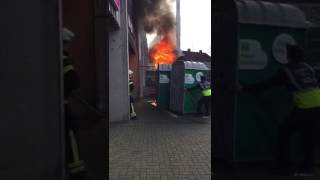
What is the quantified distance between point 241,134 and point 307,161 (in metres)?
0.82

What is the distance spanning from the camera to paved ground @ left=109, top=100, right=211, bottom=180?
6.32 meters

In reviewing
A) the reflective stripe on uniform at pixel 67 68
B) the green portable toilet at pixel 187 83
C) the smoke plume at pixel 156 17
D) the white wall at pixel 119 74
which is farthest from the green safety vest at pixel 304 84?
the smoke plume at pixel 156 17

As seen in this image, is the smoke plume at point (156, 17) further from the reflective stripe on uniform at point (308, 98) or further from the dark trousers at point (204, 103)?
the reflective stripe on uniform at point (308, 98)

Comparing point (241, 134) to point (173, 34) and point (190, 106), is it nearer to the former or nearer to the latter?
point (190, 106)

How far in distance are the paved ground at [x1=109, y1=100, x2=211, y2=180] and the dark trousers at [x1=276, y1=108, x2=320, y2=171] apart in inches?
40.6

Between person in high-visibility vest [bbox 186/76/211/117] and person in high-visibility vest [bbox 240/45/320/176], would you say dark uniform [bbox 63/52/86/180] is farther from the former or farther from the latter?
person in high-visibility vest [bbox 186/76/211/117]

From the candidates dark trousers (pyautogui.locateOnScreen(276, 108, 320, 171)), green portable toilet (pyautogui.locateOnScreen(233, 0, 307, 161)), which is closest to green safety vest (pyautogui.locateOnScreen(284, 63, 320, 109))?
dark trousers (pyautogui.locateOnScreen(276, 108, 320, 171))

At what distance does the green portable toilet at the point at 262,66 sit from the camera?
5641 mm

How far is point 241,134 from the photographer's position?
5.86m

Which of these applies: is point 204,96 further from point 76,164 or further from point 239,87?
point 76,164

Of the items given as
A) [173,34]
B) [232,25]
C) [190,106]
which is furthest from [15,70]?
[173,34]

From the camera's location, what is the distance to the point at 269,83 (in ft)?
18.3

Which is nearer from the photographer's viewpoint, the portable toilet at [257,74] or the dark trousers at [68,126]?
the dark trousers at [68,126]

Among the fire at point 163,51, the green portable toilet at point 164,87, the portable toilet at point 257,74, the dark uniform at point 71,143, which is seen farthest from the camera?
the fire at point 163,51
